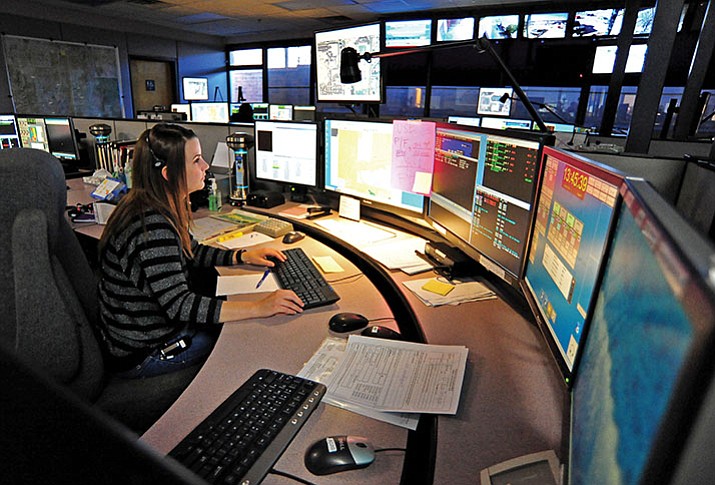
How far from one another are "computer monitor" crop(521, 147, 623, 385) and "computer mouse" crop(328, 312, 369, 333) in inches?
17.3

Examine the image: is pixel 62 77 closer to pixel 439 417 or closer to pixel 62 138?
pixel 62 138

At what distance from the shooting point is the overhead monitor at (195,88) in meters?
8.38

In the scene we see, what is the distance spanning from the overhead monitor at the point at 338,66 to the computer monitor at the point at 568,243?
1.41 metres

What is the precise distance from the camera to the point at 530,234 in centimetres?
105

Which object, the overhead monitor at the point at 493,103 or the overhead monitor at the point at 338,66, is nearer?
the overhead monitor at the point at 338,66

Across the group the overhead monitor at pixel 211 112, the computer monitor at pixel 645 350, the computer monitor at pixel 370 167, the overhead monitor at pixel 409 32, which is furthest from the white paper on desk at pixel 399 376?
the overhead monitor at pixel 409 32

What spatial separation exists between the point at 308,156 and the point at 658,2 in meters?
1.51

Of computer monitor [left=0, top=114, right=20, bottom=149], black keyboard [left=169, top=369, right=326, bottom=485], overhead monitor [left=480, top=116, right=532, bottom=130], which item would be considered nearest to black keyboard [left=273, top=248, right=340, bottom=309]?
black keyboard [left=169, top=369, right=326, bottom=485]

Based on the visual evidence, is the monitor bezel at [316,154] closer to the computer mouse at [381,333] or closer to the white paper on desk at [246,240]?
the white paper on desk at [246,240]

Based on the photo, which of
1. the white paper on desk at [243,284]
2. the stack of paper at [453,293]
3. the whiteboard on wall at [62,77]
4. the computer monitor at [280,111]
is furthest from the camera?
the whiteboard on wall at [62,77]

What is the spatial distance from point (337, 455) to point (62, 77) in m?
7.89

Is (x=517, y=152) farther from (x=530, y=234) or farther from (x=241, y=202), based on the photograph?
(x=241, y=202)

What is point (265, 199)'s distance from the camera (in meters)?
2.34

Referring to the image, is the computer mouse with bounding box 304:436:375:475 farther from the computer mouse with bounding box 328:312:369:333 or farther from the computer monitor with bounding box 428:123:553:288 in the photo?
the computer monitor with bounding box 428:123:553:288
